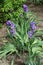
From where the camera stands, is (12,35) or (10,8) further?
(10,8)

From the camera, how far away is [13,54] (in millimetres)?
4473

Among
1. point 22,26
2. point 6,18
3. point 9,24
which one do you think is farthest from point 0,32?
point 9,24

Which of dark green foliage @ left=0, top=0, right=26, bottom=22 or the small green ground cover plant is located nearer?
the small green ground cover plant

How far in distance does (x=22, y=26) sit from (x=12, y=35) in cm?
44

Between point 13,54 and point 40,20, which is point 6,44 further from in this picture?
point 40,20

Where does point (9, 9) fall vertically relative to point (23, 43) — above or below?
above

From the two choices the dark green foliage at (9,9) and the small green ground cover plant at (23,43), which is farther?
the dark green foliage at (9,9)

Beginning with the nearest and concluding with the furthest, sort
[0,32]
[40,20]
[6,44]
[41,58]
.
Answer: [41,58]
[6,44]
[0,32]
[40,20]

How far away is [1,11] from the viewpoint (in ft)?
18.4

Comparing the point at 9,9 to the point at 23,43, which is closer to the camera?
the point at 23,43

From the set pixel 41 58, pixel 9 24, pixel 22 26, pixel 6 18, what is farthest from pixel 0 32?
pixel 41 58

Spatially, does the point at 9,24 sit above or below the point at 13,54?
above

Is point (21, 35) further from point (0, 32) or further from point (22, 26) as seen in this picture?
point (0, 32)

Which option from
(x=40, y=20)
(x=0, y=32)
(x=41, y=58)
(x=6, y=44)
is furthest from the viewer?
(x=40, y=20)
